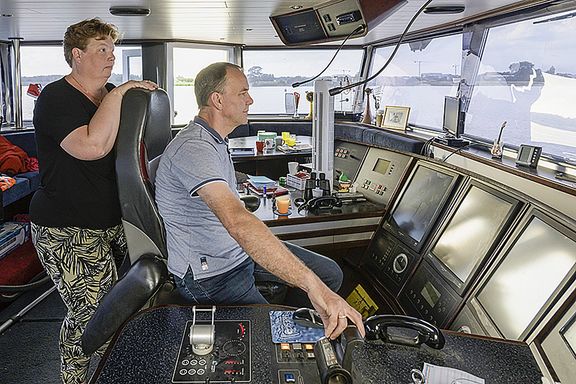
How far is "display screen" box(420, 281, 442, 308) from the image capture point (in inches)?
84.7

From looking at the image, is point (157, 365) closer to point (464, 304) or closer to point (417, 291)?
point (464, 304)

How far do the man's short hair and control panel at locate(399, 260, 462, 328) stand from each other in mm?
1223

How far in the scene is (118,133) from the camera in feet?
5.98

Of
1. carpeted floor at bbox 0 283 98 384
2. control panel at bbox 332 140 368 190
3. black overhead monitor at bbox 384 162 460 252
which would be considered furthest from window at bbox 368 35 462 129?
carpeted floor at bbox 0 283 98 384

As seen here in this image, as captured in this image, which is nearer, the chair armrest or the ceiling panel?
the chair armrest

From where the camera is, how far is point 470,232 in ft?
7.17

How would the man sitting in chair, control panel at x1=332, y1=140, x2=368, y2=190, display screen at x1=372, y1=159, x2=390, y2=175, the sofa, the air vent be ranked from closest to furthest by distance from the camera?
the man sitting in chair < display screen at x1=372, y1=159, x2=390, y2=175 < control panel at x1=332, y1=140, x2=368, y2=190 < the air vent < the sofa

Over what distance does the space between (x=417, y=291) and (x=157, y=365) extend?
1.47 m

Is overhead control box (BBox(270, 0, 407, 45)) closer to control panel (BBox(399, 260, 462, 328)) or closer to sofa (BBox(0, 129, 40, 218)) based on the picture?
control panel (BBox(399, 260, 462, 328))

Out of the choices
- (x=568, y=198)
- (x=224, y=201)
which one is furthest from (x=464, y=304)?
(x=224, y=201)

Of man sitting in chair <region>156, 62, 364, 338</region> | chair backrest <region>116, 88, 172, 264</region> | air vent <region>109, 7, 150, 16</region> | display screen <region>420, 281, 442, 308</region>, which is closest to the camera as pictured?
man sitting in chair <region>156, 62, 364, 338</region>

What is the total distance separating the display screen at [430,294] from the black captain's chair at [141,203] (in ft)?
3.45

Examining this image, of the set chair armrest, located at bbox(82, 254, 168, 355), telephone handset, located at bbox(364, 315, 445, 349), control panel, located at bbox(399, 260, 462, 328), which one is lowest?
control panel, located at bbox(399, 260, 462, 328)

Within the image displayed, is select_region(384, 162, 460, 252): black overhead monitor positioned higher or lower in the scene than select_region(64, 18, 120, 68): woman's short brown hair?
lower
